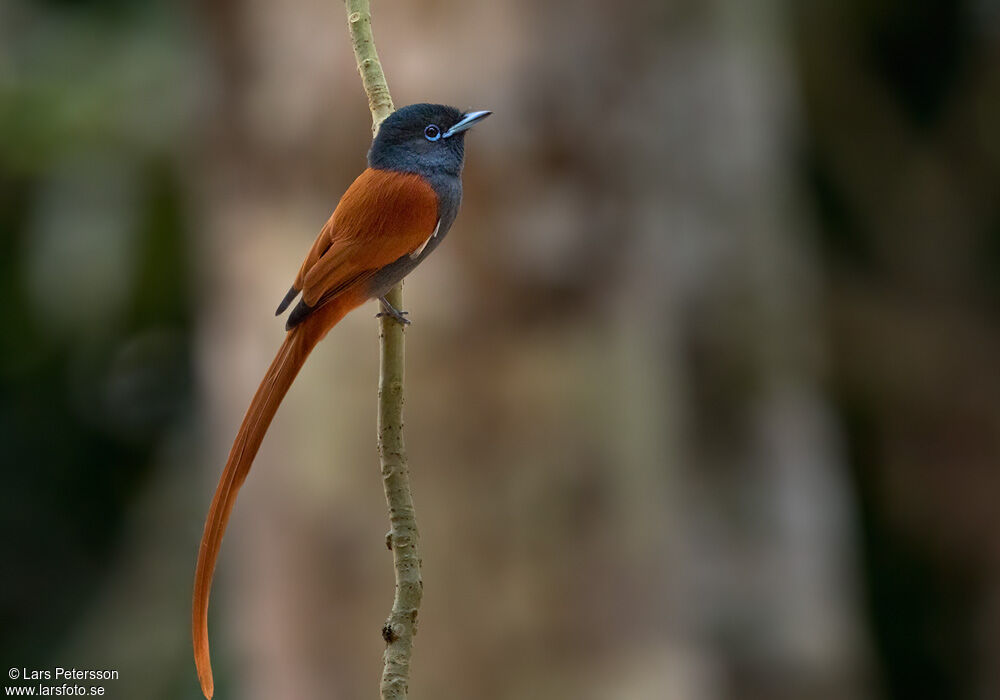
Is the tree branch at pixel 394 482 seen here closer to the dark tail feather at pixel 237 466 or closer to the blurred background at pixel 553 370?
the dark tail feather at pixel 237 466

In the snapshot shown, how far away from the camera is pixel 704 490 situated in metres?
3.64

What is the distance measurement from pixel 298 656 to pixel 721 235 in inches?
77.4

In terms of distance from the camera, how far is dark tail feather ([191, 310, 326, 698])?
0.60 m

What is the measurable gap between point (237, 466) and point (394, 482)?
0.11 metres

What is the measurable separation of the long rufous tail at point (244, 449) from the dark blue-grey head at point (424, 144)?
0.13m

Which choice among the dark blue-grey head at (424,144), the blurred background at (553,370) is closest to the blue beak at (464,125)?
the dark blue-grey head at (424,144)

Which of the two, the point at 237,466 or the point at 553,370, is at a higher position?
the point at 237,466

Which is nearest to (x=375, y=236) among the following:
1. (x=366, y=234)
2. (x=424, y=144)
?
(x=366, y=234)

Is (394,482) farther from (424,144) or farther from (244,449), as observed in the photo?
(424,144)

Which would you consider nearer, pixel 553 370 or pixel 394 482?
pixel 394 482

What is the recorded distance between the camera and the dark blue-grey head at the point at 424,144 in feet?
3.09

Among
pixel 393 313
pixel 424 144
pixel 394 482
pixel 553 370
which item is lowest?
pixel 553 370

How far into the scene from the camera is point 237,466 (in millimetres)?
803

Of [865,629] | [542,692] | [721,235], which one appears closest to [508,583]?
[542,692]
